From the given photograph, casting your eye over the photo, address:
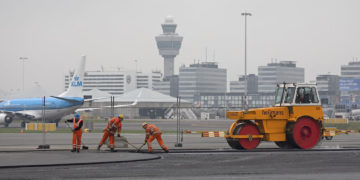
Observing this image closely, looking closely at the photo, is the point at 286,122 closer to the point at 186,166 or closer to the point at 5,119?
the point at 186,166

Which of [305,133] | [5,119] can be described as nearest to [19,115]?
[5,119]

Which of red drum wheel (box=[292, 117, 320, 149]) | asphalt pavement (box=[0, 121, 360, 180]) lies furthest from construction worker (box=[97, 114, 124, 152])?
red drum wheel (box=[292, 117, 320, 149])

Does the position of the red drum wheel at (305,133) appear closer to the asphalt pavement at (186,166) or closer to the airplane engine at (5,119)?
the asphalt pavement at (186,166)

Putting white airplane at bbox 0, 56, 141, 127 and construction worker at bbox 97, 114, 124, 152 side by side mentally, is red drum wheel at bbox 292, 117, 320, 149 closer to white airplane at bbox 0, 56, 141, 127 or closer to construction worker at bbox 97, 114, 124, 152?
construction worker at bbox 97, 114, 124, 152

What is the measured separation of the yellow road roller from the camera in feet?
89.2

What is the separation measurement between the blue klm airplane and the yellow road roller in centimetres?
4438

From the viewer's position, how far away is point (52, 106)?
69.2 metres

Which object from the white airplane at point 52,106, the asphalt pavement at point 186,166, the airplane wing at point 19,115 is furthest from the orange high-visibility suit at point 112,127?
the airplane wing at point 19,115

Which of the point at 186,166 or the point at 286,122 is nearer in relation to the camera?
the point at 186,166

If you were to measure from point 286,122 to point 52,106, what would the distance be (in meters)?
45.7

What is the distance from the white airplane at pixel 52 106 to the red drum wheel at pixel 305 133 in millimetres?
45186

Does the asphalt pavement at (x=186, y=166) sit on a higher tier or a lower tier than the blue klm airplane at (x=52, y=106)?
lower

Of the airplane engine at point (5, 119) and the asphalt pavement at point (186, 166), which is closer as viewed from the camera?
the asphalt pavement at point (186, 166)

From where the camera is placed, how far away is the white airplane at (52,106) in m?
69.3
